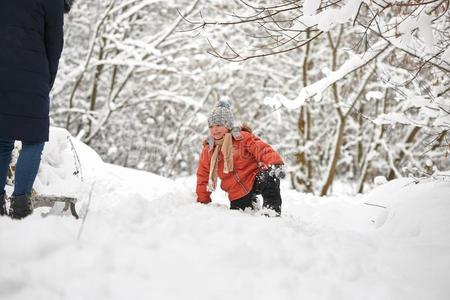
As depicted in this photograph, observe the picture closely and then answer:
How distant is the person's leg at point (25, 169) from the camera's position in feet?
7.55

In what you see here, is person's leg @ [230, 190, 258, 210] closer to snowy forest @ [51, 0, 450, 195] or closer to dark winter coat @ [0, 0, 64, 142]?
dark winter coat @ [0, 0, 64, 142]

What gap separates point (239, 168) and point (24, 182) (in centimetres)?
174

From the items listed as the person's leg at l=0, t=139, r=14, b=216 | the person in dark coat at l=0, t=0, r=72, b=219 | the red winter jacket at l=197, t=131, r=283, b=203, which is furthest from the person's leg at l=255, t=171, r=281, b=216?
the person's leg at l=0, t=139, r=14, b=216

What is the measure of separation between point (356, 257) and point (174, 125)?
1257cm

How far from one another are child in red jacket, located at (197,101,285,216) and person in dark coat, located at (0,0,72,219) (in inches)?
56.7

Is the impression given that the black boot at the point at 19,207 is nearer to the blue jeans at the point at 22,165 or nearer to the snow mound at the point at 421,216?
the blue jeans at the point at 22,165

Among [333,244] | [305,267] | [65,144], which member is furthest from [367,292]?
[65,144]

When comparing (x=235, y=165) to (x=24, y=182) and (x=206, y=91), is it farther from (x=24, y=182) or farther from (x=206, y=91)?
(x=206, y=91)

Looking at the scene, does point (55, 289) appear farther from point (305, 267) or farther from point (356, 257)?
point (356, 257)

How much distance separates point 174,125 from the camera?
564 inches

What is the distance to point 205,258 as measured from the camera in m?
1.86

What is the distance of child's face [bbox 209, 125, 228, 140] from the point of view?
11.0 feet

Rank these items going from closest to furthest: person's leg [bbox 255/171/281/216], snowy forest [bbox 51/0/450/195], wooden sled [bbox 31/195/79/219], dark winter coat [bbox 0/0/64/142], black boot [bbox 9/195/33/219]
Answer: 1. dark winter coat [bbox 0/0/64/142]
2. black boot [bbox 9/195/33/219]
3. wooden sled [bbox 31/195/79/219]
4. person's leg [bbox 255/171/281/216]
5. snowy forest [bbox 51/0/450/195]

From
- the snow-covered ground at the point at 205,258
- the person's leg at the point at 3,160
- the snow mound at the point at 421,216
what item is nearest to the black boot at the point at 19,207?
the person's leg at the point at 3,160
